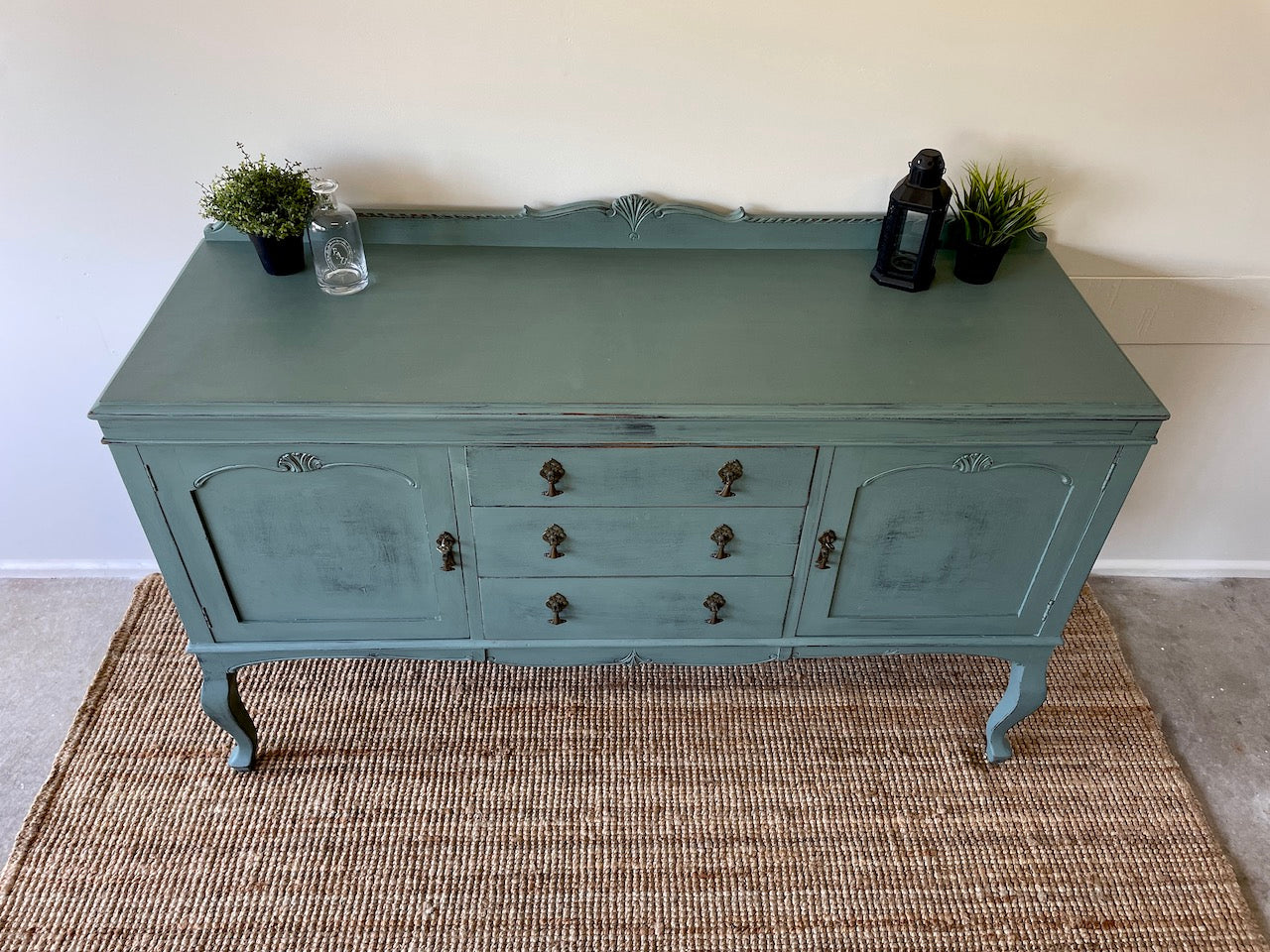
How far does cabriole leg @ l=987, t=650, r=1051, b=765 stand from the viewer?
67.3 inches

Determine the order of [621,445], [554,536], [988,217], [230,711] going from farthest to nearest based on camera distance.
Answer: [230,711], [988,217], [554,536], [621,445]

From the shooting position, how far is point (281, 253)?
5.04 ft

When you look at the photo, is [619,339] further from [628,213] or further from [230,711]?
[230,711]

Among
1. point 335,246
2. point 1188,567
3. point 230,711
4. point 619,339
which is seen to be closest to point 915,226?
point 619,339

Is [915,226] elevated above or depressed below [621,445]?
above

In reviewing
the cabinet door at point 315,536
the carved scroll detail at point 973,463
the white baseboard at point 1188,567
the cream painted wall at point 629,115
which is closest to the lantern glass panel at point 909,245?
the cream painted wall at point 629,115

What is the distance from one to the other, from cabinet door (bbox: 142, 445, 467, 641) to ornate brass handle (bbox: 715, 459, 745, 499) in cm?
41

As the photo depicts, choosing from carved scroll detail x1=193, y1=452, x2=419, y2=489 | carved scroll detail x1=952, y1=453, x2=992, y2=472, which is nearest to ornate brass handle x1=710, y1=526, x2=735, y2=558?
carved scroll detail x1=952, y1=453, x2=992, y2=472

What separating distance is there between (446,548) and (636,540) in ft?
0.98

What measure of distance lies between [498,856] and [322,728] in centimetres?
47

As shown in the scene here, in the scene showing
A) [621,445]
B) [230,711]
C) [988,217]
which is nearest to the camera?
[621,445]

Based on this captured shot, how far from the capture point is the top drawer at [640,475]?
136 cm

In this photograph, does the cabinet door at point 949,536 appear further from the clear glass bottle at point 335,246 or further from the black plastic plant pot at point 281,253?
the black plastic plant pot at point 281,253

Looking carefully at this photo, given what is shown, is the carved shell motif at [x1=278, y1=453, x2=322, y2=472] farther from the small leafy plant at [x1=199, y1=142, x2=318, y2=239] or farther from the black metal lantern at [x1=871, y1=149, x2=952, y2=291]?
the black metal lantern at [x1=871, y1=149, x2=952, y2=291]
